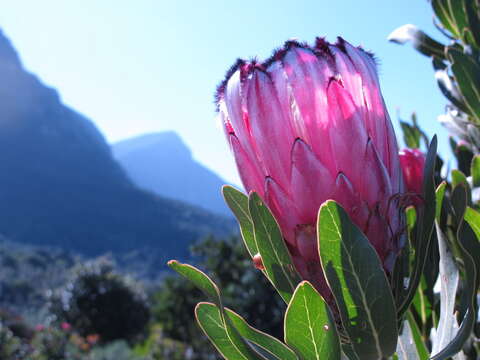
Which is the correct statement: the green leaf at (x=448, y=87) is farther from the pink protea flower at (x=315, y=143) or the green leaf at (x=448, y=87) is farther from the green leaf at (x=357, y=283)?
the green leaf at (x=357, y=283)

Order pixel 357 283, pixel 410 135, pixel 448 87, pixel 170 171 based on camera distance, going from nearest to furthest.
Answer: pixel 357 283 → pixel 448 87 → pixel 410 135 → pixel 170 171

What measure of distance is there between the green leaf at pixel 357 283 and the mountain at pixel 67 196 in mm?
39002

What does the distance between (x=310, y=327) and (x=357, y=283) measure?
0.22 ft

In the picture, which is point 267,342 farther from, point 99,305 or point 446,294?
point 99,305

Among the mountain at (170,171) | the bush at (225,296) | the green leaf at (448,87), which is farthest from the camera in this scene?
the mountain at (170,171)

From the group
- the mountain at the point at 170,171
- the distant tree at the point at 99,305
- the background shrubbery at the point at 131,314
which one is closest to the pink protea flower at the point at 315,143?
the background shrubbery at the point at 131,314

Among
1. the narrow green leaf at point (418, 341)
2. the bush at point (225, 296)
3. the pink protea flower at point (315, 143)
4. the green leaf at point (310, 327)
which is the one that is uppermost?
the pink protea flower at point (315, 143)

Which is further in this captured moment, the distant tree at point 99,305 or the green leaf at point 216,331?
the distant tree at point 99,305

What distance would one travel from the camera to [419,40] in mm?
1229

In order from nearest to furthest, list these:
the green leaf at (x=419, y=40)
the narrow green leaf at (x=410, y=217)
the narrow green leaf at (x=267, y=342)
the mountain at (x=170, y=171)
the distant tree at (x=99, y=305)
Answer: the narrow green leaf at (x=267, y=342) < the narrow green leaf at (x=410, y=217) < the green leaf at (x=419, y=40) < the distant tree at (x=99, y=305) < the mountain at (x=170, y=171)

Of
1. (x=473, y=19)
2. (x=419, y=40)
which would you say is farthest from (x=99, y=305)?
(x=473, y=19)

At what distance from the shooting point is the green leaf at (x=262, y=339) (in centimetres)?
58

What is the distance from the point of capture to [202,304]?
62cm

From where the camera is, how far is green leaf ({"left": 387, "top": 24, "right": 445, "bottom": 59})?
1227mm
